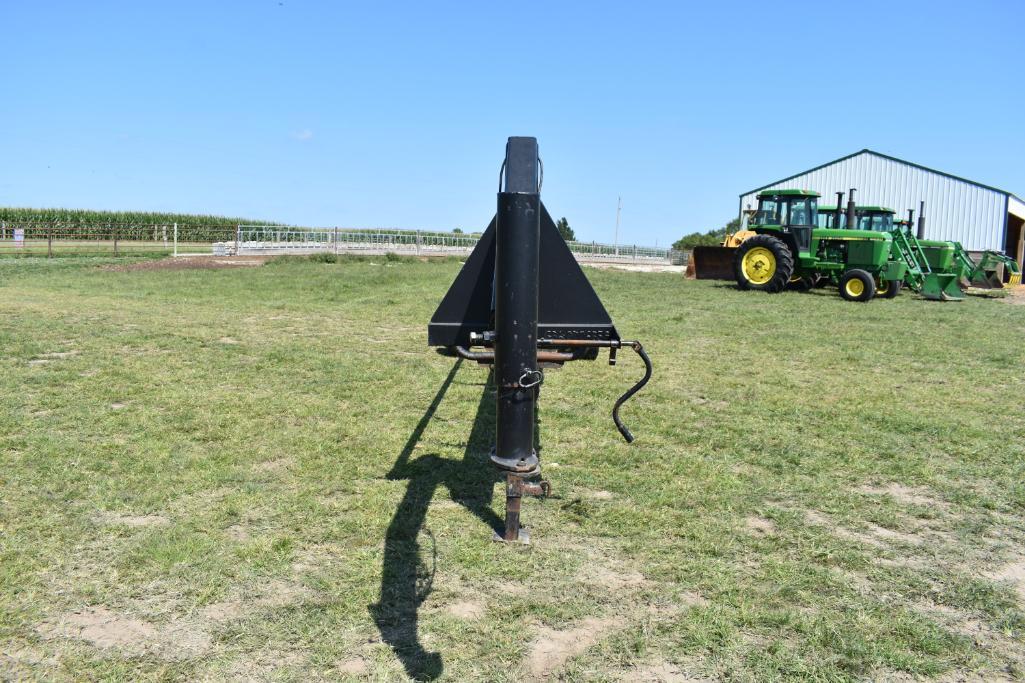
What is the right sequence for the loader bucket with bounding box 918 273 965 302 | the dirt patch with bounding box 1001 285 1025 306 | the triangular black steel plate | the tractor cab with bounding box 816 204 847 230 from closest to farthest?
the triangular black steel plate < the loader bucket with bounding box 918 273 965 302 < the dirt patch with bounding box 1001 285 1025 306 < the tractor cab with bounding box 816 204 847 230

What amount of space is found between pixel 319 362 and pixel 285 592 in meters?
4.89

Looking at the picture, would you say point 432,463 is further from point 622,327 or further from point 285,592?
point 622,327

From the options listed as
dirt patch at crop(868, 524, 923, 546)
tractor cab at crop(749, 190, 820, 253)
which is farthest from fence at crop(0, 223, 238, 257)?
dirt patch at crop(868, 524, 923, 546)

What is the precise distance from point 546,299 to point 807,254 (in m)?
18.0

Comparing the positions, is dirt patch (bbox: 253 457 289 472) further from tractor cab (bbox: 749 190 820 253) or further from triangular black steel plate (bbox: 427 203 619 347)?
tractor cab (bbox: 749 190 820 253)

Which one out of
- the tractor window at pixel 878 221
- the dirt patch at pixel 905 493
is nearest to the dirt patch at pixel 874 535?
the dirt patch at pixel 905 493

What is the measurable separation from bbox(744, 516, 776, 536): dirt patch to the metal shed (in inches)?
1280

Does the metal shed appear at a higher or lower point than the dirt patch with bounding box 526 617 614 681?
higher

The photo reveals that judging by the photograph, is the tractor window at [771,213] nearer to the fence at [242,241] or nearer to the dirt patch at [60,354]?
the fence at [242,241]

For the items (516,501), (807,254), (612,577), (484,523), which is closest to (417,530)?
(484,523)

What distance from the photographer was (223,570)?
3.21m

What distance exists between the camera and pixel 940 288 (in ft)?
59.2

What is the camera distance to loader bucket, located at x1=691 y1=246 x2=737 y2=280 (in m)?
24.2

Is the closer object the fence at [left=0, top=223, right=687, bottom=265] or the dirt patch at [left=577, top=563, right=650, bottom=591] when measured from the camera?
the dirt patch at [left=577, top=563, right=650, bottom=591]
